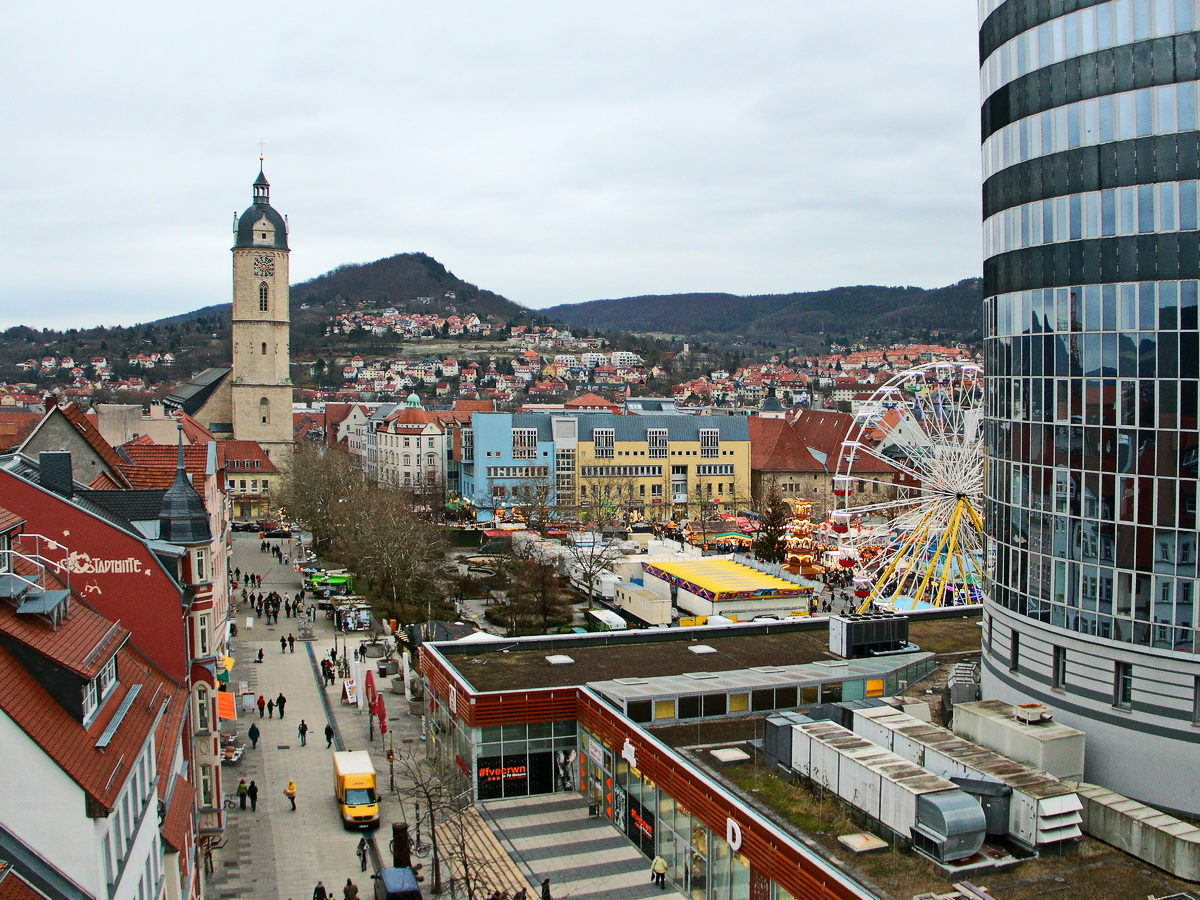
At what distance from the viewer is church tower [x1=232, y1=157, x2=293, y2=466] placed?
106688 millimetres

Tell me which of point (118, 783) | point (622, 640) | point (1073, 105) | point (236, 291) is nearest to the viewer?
point (118, 783)

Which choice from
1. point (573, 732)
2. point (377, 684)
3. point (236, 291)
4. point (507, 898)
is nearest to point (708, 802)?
point (507, 898)

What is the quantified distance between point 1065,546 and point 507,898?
14.7 metres

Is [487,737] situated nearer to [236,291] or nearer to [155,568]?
[155,568]

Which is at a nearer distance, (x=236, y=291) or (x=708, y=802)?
(x=708, y=802)

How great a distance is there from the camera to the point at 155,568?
26.0 metres

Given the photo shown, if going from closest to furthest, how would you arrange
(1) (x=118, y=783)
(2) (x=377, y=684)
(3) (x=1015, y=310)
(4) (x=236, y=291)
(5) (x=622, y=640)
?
(1) (x=118, y=783), (3) (x=1015, y=310), (5) (x=622, y=640), (2) (x=377, y=684), (4) (x=236, y=291)

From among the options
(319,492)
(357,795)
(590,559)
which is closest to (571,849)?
(357,795)

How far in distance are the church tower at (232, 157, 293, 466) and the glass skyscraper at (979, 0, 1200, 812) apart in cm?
8775

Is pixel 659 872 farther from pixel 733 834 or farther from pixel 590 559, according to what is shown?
pixel 590 559

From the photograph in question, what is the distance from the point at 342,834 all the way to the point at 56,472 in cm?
1199

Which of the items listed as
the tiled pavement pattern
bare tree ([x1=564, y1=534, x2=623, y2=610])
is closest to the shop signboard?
the tiled pavement pattern

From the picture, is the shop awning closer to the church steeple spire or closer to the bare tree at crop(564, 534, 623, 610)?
the bare tree at crop(564, 534, 623, 610)

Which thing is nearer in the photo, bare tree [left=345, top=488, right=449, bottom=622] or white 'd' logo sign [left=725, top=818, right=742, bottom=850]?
white 'd' logo sign [left=725, top=818, right=742, bottom=850]
